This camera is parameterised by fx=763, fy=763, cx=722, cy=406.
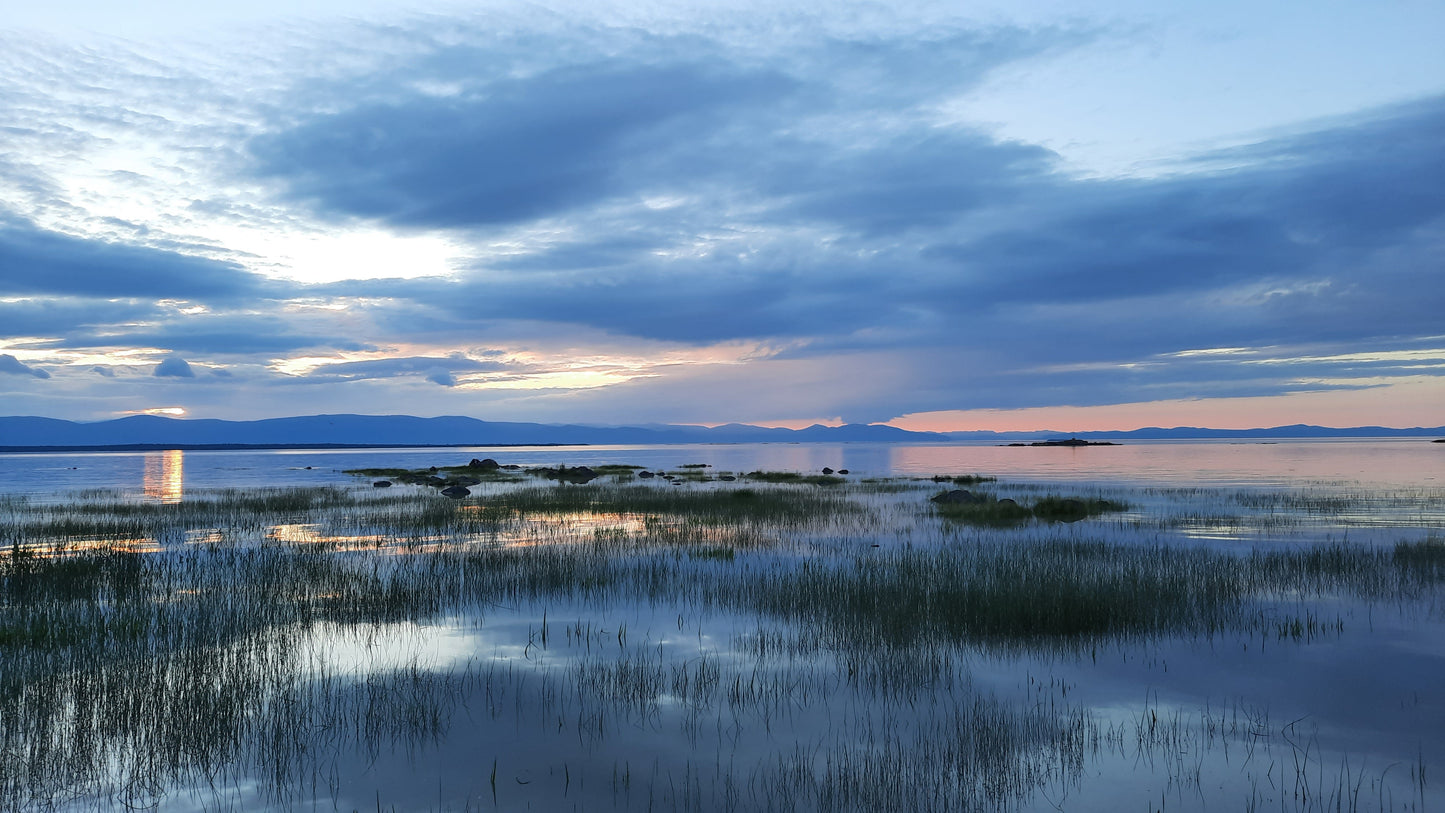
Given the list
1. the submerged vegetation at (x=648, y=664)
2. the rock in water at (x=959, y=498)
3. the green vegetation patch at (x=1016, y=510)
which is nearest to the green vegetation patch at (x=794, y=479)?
the rock in water at (x=959, y=498)

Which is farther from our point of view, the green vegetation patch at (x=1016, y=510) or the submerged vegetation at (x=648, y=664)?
the green vegetation patch at (x=1016, y=510)

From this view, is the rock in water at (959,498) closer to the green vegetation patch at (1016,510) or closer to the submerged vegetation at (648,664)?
the green vegetation patch at (1016,510)

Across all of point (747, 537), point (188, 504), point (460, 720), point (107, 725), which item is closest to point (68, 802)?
point (107, 725)

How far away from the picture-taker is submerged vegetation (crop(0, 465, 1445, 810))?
785 centimetres

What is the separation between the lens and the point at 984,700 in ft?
33.2

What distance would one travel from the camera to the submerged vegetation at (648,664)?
7852 millimetres

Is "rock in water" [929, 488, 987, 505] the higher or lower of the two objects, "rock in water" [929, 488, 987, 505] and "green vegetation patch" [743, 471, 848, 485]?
the higher

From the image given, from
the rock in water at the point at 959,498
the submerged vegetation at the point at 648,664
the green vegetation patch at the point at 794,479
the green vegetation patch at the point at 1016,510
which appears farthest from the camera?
the green vegetation patch at the point at 794,479

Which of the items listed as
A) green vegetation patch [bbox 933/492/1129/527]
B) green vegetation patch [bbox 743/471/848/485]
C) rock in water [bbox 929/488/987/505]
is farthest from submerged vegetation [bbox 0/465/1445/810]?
green vegetation patch [bbox 743/471/848/485]

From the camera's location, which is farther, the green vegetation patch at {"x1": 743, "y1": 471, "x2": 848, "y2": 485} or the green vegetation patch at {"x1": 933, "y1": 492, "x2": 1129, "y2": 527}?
the green vegetation patch at {"x1": 743, "y1": 471, "x2": 848, "y2": 485}

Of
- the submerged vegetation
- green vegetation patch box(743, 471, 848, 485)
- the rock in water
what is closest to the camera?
the submerged vegetation

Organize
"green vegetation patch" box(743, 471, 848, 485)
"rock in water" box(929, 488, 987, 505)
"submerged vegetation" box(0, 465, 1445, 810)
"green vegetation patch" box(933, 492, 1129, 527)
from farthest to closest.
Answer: "green vegetation patch" box(743, 471, 848, 485)
"rock in water" box(929, 488, 987, 505)
"green vegetation patch" box(933, 492, 1129, 527)
"submerged vegetation" box(0, 465, 1445, 810)

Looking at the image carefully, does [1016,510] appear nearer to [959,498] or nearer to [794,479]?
[959,498]

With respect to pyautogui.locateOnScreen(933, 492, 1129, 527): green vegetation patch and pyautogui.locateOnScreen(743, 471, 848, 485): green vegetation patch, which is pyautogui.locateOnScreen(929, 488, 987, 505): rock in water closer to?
pyautogui.locateOnScreen(933, 492, 1129, 527): green vegetation patch
